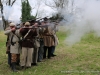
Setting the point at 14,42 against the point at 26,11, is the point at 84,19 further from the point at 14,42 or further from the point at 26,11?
the point at 26,11

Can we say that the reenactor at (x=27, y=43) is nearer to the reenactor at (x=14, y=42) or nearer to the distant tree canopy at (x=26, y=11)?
the reenactor at (x=14, y=42)

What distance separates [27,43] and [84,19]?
93.2 inches

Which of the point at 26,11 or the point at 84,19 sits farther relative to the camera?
the point at 26,11

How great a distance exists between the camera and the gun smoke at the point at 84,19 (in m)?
8.17

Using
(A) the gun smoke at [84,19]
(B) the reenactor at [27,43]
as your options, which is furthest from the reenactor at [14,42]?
(A) the gun smoke at [84,19]

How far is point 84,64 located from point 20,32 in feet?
9.73

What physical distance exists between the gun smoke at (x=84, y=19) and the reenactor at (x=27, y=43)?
183 cm

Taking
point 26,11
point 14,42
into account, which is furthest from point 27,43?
point 26,11

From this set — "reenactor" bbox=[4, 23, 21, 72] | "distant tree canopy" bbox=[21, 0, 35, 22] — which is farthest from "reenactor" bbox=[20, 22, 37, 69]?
"distant tree canopy" bbox=[21, 0, 35, 22]

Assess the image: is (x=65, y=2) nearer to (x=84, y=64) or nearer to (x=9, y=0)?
(x=84, y=64)

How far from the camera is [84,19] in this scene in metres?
8.85

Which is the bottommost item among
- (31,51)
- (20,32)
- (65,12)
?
(31,51)

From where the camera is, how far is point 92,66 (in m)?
8.99

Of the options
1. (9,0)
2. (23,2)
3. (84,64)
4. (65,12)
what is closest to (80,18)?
(65,12)
